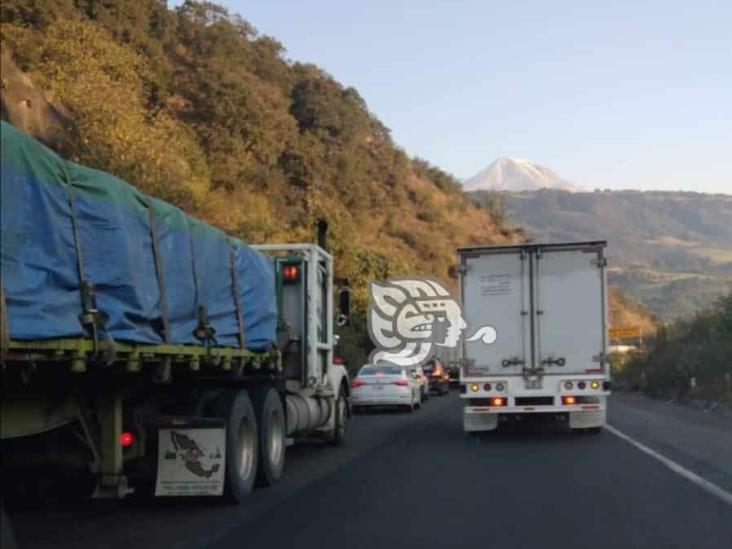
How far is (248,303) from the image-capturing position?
12609mm

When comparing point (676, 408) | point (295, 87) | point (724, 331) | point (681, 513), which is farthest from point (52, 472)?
point (295, 87)

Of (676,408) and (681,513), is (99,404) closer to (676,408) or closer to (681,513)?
(681,513)

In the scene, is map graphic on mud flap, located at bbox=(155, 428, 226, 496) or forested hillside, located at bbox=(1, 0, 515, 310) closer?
map graphic on mud flap, located at bbox=(155, 428, 226, 496)

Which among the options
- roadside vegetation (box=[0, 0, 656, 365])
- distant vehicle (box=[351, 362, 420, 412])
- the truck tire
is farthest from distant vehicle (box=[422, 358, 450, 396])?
the truck tire

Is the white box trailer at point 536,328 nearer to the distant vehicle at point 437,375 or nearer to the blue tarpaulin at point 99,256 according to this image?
the blue tarpaulin at point 99,256

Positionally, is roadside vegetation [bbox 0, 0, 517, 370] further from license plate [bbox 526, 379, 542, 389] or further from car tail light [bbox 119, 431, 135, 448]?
car tail light [bbox 119, 431, 135, 448]

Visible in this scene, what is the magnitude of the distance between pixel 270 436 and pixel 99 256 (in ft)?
18.7

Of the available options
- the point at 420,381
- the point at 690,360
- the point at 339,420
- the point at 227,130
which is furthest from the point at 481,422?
the point at 227,130

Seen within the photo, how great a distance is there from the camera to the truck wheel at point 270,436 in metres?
12.9

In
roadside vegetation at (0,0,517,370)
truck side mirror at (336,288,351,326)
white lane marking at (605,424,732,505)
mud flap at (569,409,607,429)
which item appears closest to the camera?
white lane marking at (605,424,732,505)

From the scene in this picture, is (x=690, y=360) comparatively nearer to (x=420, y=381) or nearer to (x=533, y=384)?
(x=420, y=381)

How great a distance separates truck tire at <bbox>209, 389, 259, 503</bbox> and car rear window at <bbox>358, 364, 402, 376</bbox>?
1697cm

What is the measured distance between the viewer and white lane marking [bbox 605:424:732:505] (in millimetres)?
12148

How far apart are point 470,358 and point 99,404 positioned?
11.1m
